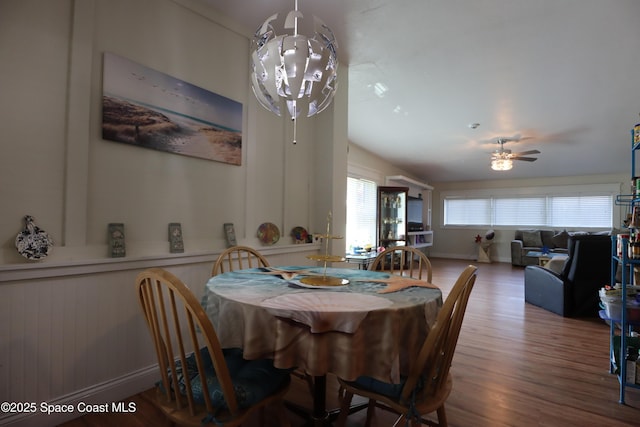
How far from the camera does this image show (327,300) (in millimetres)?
1261

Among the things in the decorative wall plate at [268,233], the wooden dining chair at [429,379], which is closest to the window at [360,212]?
the decorative wall plate at [268,233]

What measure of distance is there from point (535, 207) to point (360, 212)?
205 inches

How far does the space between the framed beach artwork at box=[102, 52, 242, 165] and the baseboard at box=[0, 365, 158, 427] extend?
1452 mm

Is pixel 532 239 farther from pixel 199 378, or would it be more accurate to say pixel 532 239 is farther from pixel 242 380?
pixel 199 378

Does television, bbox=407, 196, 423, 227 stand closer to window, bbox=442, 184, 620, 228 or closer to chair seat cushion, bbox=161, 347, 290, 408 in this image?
window, bbox=442, 184, 620, 228

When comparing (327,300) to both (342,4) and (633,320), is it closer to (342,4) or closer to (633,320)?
(633,320)

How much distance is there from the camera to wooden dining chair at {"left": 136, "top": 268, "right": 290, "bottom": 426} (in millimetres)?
991

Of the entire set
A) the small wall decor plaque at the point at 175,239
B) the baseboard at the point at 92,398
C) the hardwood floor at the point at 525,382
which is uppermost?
the small wall decor plaque at the point at 175,239

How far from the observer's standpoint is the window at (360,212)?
6.05 m

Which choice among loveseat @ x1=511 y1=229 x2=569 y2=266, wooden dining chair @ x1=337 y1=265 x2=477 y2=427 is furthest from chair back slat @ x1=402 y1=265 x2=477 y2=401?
loveseat @ x1=511 y1=229 x2=569 y2=266

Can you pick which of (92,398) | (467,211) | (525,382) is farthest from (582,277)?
(467,211)

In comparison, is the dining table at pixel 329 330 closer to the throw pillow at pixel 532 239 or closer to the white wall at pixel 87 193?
the white wall at pixel 87 193

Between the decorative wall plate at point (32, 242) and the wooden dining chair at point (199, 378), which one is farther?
the decorative wall plate at point (32, 242)

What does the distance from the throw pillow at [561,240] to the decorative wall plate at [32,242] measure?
895 cm
